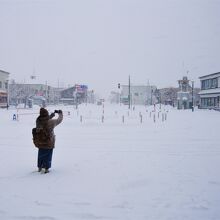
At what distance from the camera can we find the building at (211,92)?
2421 inches

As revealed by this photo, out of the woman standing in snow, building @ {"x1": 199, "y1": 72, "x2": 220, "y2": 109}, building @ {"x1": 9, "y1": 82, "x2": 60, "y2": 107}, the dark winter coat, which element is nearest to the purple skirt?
the woman standing in snow

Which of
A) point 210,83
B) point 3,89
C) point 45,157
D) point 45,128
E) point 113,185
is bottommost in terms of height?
point 113,185

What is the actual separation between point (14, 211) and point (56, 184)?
180 cm

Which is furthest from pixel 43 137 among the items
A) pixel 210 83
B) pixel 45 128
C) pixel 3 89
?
pixel 3 89

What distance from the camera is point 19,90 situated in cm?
9781

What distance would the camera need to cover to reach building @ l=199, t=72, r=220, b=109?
202 feet

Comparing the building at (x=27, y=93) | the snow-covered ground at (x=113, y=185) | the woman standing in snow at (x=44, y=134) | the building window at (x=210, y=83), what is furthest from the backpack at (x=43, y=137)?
the building at (x=27, y=93)

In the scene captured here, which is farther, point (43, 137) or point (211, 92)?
point (211, 92)

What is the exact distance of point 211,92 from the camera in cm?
6375

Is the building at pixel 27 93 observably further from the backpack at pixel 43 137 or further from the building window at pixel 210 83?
the backpack at pixel 43 137

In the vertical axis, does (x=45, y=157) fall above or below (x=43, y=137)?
below

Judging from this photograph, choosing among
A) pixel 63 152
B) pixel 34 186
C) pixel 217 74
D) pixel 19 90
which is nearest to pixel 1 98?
pixel 19 90

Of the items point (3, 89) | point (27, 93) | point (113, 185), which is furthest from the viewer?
point (27, 93)

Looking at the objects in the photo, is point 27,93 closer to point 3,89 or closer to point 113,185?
point 3,89
